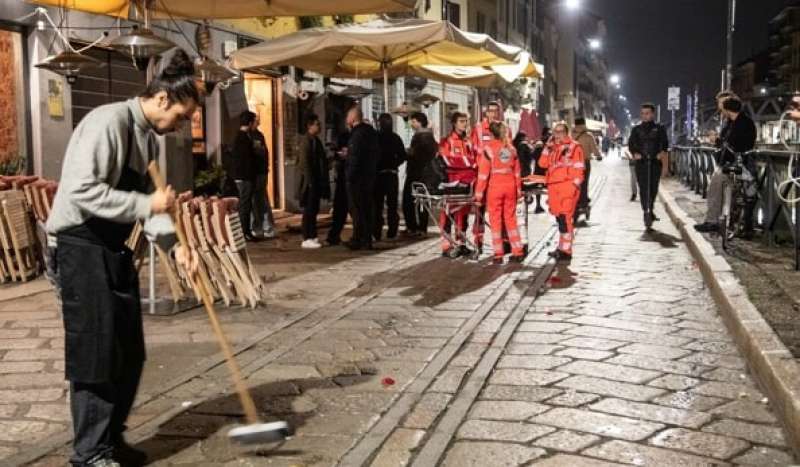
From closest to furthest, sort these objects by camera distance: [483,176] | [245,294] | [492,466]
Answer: [492,466]
[245,294]
[483,176]

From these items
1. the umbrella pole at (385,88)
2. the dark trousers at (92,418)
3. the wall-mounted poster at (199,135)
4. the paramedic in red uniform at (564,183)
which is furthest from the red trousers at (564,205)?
the dark trousers at (92,418)

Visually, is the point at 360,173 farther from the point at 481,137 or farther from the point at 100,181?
the point at 100,181

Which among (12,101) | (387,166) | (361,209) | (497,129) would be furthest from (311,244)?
(12,101)

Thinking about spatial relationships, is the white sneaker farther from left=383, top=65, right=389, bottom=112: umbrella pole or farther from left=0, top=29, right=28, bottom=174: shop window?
left=0, top=29, right=28, bottom=174: shop window

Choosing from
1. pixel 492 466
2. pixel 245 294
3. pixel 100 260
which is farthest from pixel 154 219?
pixel 245 294

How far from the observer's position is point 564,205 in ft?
34.9

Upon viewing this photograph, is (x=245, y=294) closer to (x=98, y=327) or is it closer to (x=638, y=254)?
(x=98, y=327)

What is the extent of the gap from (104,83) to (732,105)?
8.27m

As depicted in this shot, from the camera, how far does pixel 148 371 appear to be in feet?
18.9

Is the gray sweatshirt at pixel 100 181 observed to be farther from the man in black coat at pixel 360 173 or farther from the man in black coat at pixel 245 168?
the man in black coat at pixel 245 168

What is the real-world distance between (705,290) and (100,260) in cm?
661

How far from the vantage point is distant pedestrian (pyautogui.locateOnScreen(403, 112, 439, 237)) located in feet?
42.9

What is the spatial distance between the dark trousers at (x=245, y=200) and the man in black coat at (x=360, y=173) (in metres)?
1.81

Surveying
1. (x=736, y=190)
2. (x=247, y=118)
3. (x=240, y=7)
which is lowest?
(x=736, y=190)
